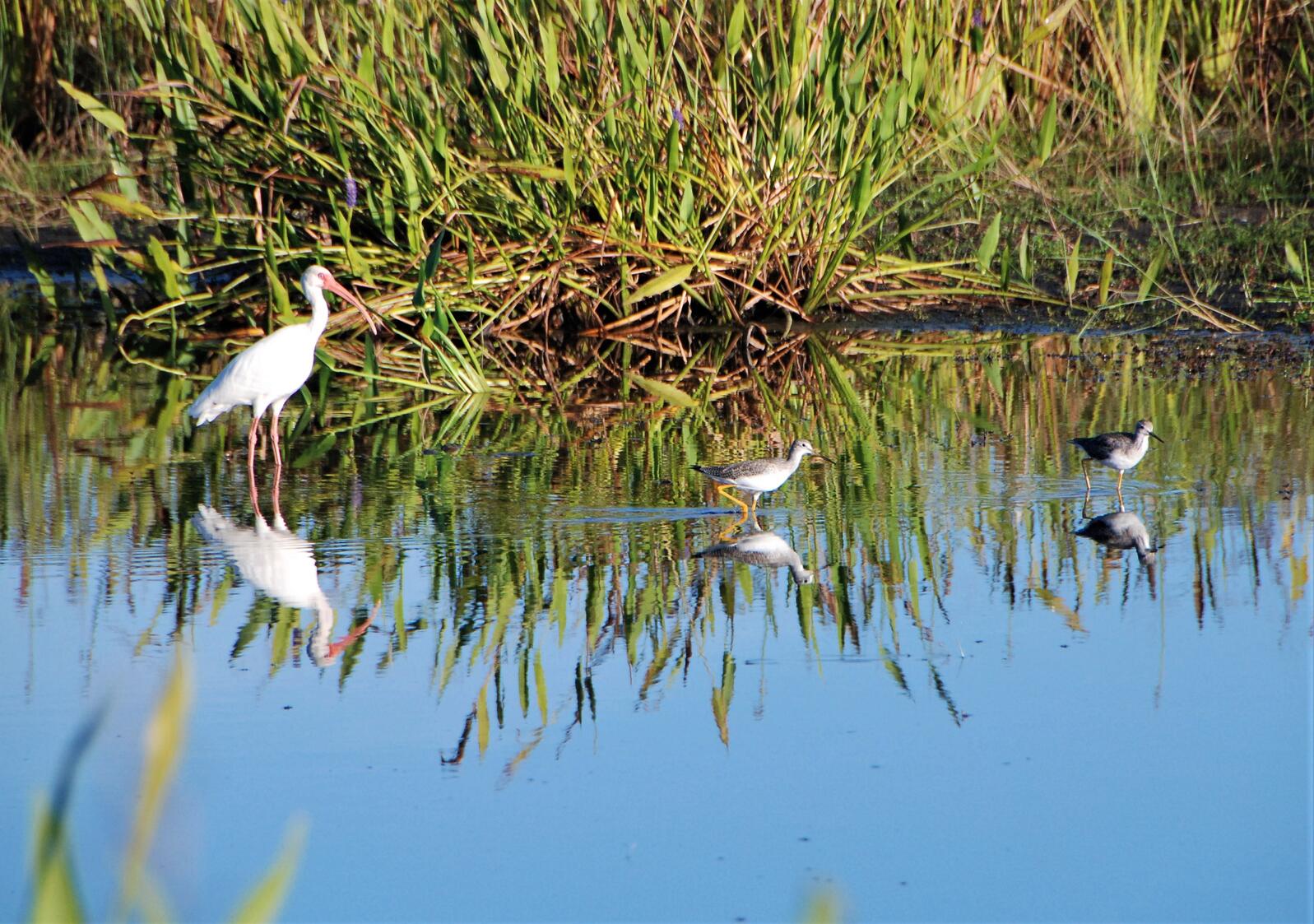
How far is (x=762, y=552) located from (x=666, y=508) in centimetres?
77

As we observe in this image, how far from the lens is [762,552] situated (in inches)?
207

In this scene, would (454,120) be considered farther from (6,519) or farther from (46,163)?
(46,163)

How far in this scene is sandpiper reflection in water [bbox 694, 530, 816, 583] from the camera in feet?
16.7

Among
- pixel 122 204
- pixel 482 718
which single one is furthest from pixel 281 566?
pixel 122 204

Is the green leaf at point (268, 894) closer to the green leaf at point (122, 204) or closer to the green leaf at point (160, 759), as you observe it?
the green leaf at point (160, 759)

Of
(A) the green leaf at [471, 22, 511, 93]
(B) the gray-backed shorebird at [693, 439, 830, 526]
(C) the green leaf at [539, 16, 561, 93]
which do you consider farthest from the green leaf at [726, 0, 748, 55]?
(B) the gray-backed shorebird at [693, 439, 830, 526]

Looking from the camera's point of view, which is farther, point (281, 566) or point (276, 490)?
point (276, 490)

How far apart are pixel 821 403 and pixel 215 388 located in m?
2.79

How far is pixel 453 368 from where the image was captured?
27.5 ft

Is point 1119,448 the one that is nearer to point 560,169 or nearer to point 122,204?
point 560,169

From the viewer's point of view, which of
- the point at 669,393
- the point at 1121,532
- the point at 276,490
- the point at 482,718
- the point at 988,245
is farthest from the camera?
the point at 988,245

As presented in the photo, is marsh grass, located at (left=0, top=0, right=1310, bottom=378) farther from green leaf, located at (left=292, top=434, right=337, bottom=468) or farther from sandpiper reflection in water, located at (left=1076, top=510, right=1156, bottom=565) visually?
sandpiper reflection in water, located at (left=1076, top=510, right=1156, bottom=565)

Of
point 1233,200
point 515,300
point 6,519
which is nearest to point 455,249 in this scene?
point 515,300

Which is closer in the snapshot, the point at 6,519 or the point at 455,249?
the point at 6,519
